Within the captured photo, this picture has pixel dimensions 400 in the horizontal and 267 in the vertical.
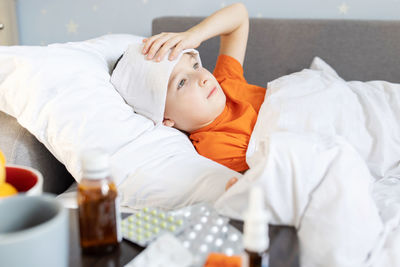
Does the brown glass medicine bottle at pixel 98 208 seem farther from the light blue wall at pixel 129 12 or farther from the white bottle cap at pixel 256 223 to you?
the light blue wall at pixel 129 12

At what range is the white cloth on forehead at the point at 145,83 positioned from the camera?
1.02m

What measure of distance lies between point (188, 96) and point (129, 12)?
925 mm

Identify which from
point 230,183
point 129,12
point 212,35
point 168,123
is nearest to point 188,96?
point 168,123

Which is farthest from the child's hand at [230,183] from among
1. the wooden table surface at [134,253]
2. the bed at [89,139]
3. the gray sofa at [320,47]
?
the gray sofa at [320,47]

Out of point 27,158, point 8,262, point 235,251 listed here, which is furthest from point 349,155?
point 27,158

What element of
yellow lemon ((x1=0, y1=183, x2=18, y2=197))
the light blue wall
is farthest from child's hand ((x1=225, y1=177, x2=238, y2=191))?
the light blue wall

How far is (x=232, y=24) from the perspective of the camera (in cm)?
129

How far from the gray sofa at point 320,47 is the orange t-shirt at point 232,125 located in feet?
0.78

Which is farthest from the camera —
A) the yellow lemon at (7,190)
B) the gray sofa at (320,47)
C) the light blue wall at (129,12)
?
the light blue wall at (129,12)

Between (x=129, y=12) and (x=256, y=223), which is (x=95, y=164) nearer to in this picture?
(x=256, y=223)

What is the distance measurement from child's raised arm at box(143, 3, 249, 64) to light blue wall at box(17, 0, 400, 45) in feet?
1.11

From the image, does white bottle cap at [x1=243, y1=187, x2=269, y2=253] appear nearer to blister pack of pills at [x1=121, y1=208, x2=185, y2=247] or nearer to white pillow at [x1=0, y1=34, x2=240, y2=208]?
blister pack of pills at [x1=121, y1=208, x2=185, y2=247]

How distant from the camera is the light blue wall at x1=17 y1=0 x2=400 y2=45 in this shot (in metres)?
1.50

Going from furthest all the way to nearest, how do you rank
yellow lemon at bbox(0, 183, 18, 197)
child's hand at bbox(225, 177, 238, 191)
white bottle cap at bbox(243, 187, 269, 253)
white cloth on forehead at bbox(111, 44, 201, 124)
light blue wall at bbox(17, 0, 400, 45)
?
light blue wall at bbox(17, 0, 400, 45), white cloth on forehead at bbox(111, 44, 201, 124), child's hand at bbox(225, 177, 238, 191), yellow lemon at bbox(0, 183, 18, 197), white bottle cap at bbox(243, 187, 269, 253)
